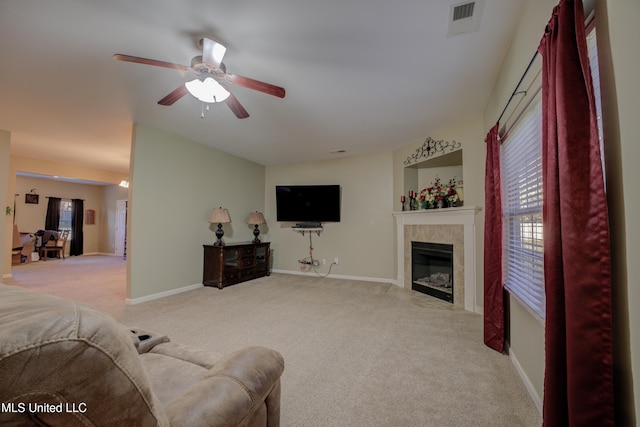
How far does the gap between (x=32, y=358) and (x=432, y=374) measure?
7.03ft

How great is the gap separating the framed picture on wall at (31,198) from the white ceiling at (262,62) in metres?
5.84

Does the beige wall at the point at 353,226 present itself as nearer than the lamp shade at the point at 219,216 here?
No

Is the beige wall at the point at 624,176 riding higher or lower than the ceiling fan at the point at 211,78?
lower

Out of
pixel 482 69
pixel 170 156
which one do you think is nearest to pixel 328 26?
pixel 482 69

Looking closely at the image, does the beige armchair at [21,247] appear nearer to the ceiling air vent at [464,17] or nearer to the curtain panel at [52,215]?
the curtain panel at [52,215]

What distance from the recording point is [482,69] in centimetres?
228

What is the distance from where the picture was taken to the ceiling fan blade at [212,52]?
184cm

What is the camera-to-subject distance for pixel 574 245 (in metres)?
0.92

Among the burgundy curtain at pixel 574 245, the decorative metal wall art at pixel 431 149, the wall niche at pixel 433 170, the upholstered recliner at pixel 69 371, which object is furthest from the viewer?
the wall niche at pixel 433 170

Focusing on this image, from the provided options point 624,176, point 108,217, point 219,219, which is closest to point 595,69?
point 624,176

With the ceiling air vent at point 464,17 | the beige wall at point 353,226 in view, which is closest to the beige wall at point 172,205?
the beige wall at point 353,226

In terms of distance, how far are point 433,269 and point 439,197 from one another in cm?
122

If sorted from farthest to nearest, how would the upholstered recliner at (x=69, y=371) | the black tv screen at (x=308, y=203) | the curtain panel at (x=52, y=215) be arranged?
the curtain panel at (x=52, y=215) < the black tv screen at (x=308, y=203) < the upholstered recliner at (x=69, y=371)

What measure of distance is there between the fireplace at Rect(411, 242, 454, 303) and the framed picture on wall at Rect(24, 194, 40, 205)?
35.3ft
